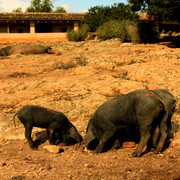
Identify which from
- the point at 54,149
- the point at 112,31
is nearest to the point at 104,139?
the point at 54,149

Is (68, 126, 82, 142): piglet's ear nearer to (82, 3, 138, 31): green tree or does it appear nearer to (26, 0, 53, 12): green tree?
(82, 3, 138, 31): green tree

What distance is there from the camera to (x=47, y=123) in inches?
197

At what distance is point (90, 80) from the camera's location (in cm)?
891

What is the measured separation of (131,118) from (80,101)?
2.89 metres

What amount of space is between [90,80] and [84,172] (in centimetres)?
536

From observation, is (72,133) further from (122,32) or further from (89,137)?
(122,32)

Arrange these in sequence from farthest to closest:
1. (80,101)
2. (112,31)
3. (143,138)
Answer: (112,31)
(80,101)
(143,138)

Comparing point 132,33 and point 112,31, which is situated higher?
point 112,31

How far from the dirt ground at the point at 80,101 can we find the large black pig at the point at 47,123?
219 millimetres

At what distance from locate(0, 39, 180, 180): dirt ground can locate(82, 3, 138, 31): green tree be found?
1369 centimetres

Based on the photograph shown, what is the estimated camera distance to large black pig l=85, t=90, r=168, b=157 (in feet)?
13.5

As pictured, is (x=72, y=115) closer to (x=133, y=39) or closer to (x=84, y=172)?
(x=84, y=172)

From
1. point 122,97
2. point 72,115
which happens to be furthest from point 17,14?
point 122,97

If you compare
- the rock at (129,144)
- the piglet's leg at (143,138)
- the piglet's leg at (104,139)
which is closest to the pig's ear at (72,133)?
the piglet's leg at (104,139)
